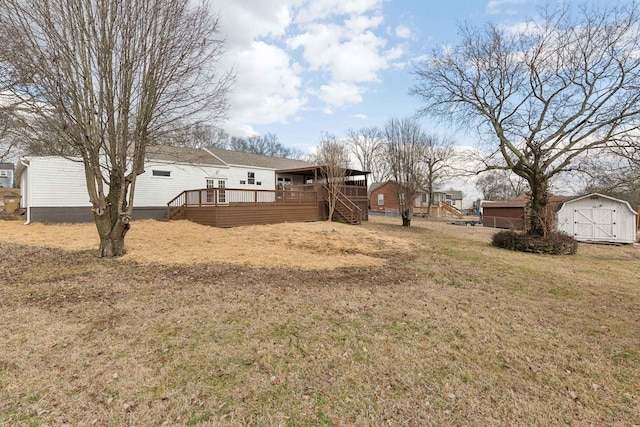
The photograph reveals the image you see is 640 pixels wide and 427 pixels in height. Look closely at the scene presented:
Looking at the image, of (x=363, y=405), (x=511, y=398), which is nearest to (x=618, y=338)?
(x=511, y=398)

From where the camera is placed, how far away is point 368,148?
4450 centimetres

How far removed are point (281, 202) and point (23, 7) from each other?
461 inches

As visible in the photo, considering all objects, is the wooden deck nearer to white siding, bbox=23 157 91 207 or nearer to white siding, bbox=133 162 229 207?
white siding, bbox=133 162 229 207

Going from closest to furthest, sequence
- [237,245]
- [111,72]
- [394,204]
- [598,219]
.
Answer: [111,72] < [237,245] < [598,219] < [394,204]

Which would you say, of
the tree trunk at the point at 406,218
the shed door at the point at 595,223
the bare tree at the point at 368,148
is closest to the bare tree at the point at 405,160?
the tree trunk at the point at 406,218

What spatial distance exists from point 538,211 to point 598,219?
→ 809cm

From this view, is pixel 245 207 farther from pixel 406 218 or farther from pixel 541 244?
pixel 541 244

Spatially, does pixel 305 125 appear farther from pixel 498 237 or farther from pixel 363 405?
pixel 363 405

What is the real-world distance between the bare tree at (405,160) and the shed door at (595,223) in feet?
28.6

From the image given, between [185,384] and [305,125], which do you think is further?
[305,125]

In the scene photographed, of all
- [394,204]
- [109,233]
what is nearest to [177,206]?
[109,233]

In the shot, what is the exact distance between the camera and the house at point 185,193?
1382cm

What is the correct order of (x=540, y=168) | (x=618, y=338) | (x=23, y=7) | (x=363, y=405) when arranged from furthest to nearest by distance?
(x=540, y=168) → (x=23, y=7) → (x=618, y=338) → (x=363, y=405)

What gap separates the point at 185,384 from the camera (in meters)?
2.58
